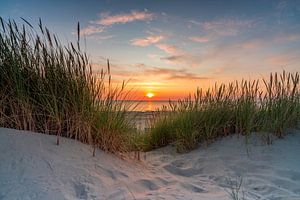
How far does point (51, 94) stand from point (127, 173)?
1.37 metres

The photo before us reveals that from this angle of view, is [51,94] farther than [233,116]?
No

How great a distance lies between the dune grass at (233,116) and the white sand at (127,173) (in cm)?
57

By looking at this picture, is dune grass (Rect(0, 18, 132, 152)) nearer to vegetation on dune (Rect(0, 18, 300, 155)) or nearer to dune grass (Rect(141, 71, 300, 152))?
vegetation on dune (Rect(0, 18, 300, 155))

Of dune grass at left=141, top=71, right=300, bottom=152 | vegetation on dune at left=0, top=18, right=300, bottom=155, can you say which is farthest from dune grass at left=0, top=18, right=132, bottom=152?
dune grass at left=141, top=71, right=300, bottom=152

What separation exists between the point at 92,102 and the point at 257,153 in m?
2.34

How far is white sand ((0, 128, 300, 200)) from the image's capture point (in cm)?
297

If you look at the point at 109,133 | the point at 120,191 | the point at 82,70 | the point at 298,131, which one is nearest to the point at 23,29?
the point at 82,70

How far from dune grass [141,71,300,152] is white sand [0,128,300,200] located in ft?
1.86

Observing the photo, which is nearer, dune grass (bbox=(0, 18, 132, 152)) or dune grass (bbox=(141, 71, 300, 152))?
dune grass (bbox=(0, 18, 132, 152))

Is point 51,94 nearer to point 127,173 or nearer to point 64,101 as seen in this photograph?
point 64,101

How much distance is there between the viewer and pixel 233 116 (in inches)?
217

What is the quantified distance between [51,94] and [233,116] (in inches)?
117

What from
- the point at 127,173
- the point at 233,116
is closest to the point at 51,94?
the point at 127,173

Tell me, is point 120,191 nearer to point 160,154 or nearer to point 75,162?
point 75,162
